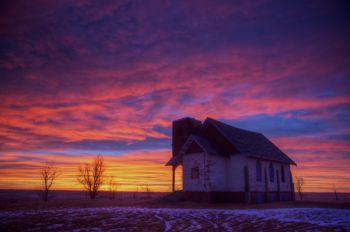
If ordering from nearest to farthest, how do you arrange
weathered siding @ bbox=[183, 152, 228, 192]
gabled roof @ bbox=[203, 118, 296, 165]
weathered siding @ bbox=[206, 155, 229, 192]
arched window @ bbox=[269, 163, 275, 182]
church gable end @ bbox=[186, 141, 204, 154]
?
weathered siding @ bbox=[183, 152, 228, 192], weathered siding @ bbox=[206, 155, 229, 192], church gable end @ bbox=[186, 141, 204, 154], gabled roof @ bbox=[203, 118, 296, 165], arched window @ bbox=[269, 163, 275, 182]

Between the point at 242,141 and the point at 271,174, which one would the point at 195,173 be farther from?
the point at 271,174

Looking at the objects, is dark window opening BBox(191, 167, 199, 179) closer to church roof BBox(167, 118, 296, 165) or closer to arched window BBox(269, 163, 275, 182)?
church roof BBox(167, 118, 296, 165)

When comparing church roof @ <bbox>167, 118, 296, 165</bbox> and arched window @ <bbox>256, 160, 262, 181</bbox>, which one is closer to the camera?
church roof @ <bbox>167, 118, 296, 165</bbox>

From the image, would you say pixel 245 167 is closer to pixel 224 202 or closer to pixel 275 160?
pixel 224 202

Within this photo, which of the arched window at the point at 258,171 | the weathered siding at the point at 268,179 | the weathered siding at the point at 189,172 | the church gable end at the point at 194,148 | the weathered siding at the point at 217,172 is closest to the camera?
the weathered siding at the point at 217,172

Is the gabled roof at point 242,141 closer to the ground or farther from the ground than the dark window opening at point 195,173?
farther from the ground

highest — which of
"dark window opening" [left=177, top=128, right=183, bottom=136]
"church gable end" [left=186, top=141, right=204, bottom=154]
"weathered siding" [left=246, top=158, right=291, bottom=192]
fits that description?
"dark window opening" [left=177, top=128, right=183, bottom=136]

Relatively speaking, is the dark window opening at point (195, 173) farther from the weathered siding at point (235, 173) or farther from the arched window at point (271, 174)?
the arched window at point (271, 174)

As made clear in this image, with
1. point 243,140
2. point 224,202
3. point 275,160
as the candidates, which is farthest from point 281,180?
point 224,202

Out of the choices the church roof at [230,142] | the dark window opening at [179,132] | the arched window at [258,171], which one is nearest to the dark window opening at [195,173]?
the church roof at [230,142]

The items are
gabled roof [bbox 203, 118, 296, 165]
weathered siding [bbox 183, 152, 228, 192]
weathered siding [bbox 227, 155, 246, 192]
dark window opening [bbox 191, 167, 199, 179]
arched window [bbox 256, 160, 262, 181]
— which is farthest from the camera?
arched window [bbox 256, 160, 262, 181]

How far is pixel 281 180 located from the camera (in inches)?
1572

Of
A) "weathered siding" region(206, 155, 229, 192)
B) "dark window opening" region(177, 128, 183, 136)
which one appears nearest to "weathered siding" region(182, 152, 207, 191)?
"weathered siding" region(206, 155, 229, 192)

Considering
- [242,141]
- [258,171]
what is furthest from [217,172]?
[242,141]
